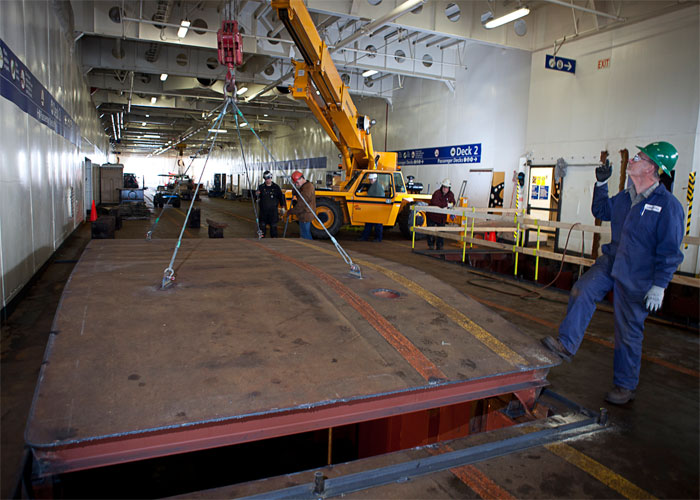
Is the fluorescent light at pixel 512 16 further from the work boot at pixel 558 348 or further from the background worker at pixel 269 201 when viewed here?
the work boot at pixel 558 348

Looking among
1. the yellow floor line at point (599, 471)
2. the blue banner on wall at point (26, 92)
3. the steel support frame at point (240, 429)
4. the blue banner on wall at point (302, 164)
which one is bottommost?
the yellow floor line at point (599, 471)

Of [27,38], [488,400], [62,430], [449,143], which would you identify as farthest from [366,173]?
[62,430]

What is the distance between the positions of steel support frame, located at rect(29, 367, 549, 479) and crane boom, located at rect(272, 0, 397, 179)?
785 cm

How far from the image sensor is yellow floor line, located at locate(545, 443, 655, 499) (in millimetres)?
2654

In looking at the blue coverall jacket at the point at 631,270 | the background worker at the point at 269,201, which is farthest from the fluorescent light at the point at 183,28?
the blue coverall jacket at the point at 631,270

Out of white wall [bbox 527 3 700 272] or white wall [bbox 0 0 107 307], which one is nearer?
white wall [bbox 0 0 107 307]

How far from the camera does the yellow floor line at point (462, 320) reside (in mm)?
3430

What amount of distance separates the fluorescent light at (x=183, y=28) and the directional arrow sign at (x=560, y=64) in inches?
363

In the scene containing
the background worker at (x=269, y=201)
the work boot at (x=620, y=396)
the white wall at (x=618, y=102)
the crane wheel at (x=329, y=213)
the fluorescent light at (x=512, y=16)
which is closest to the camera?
the work boot at (x=620, y=396)

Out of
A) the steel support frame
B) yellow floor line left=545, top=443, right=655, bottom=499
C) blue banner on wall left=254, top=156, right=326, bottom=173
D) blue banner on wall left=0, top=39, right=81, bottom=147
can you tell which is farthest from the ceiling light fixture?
blue banner on wall left=254, top=156, right=326, bottom=173

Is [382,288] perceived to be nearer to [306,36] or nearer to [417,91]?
[306,36]

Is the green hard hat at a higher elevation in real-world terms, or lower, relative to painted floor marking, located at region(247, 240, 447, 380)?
higher

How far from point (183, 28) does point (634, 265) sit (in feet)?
41.7

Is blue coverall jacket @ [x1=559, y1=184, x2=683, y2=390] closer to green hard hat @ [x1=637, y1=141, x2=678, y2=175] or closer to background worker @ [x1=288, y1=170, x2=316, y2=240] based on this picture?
green hard hat @ [x1=637, y1=141, x2=678, y2=175]
